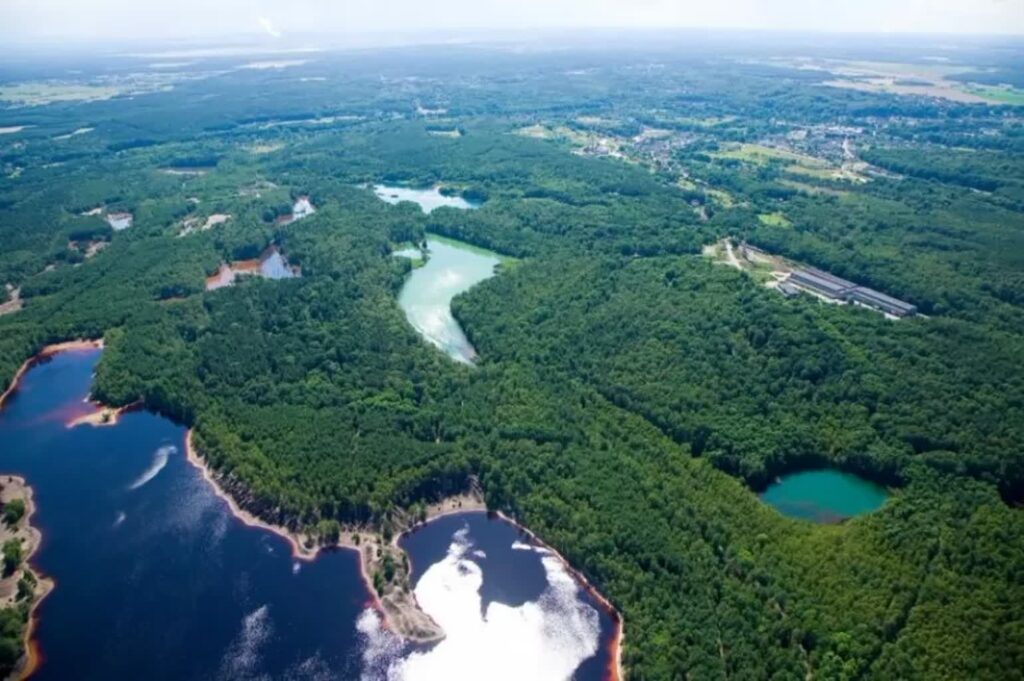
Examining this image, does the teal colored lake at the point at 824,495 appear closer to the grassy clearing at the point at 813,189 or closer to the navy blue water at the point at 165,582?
the navy blue water at the point at 165,582

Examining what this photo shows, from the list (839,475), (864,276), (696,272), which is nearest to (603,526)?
(839,475)

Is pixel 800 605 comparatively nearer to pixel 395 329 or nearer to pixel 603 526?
pixel 603 526

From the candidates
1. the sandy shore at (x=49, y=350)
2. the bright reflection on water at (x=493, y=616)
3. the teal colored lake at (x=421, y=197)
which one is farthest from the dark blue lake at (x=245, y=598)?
the teal colored lake at (x=421, y=197)

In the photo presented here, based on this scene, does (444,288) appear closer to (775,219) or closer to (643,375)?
(643,375)

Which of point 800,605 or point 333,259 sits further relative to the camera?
point 333,259

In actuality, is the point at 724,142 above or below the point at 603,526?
below

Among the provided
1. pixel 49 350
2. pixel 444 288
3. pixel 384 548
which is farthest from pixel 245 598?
pixel 444 288
